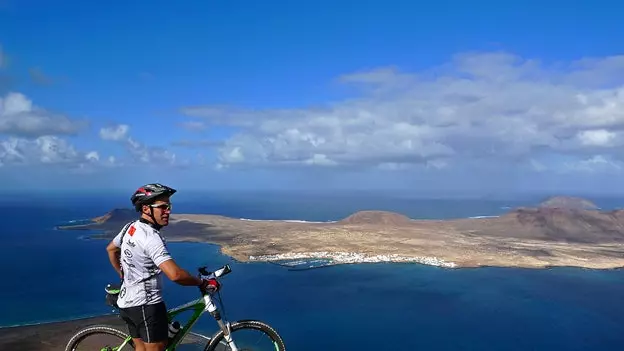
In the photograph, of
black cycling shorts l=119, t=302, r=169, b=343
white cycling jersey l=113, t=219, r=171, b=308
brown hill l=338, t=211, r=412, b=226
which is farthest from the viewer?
brown hill l=338, t=211, r=412, b=226

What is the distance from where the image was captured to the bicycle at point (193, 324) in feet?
17.1

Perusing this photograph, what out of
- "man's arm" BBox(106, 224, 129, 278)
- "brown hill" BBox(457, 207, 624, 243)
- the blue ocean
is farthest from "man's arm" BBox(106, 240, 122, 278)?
"brown hill" BBox(457, 207, 624, 243)

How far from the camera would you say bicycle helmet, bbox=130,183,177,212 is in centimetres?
477

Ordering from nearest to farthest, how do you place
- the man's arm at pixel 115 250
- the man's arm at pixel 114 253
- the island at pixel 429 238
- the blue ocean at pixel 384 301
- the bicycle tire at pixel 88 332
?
the man's arm at pixel 115 250
the man's arm at pixel 114 253
the bicycle tire at pixel 88 332
the blue ocean at pixel 384 301
the island at pixel 429 238

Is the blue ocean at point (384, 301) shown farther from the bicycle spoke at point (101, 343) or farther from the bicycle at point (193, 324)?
the bicycle at point (193, 324)

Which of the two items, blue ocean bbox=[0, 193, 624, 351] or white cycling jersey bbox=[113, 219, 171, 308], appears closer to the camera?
white cycling jersey bbox=[113, 219, 171, 308]

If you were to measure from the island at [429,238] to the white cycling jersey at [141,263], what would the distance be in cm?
4769

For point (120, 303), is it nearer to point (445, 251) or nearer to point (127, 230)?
point (127, 230)

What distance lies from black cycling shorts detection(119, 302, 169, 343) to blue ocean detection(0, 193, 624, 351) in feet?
64.4

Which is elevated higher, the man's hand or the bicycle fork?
A: the man's hand

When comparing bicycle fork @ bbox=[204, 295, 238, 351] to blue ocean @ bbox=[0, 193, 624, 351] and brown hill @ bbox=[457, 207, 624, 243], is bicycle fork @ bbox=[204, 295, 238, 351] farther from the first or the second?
brown hill @ bbox=[457, 207, 624, 243]

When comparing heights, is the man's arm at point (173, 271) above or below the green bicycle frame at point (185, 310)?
above

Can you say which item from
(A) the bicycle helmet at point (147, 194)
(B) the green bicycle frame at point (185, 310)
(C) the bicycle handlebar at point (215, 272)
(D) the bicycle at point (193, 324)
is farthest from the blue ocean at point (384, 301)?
(A) the bicycle helmet at point (147, 194)

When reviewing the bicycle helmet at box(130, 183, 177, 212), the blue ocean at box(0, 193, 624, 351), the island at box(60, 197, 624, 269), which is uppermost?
the bicycle helmet at box(130, 183, 177, 212)
